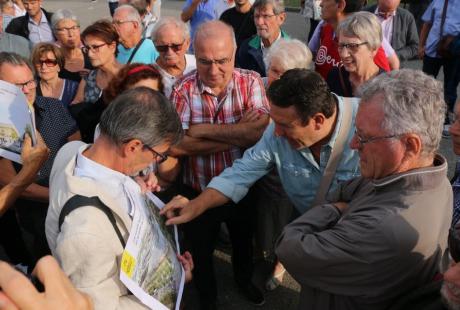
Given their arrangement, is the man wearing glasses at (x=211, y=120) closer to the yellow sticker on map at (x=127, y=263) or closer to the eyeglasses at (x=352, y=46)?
the eyeglasses at (x=352, y=46)

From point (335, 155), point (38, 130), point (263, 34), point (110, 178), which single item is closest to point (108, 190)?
point (110, 178)

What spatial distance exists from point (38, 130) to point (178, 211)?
46.7 inches

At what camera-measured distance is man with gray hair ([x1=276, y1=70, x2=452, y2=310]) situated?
151cm

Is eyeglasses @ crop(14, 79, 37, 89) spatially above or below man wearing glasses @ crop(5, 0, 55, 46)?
above

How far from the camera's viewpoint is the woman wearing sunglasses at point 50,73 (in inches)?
144

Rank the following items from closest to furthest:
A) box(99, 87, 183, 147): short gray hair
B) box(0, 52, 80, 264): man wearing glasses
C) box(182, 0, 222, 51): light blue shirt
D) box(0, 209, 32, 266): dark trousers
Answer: box(99, 87, 183, 147): short gray hair, box(0, 52, 80, 264): man wearing glasses, box(0, 209, 32, 266): dark trousers, box(182, 0, 222, 51): light blue shirt

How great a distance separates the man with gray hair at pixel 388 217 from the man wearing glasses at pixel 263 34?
104 inches

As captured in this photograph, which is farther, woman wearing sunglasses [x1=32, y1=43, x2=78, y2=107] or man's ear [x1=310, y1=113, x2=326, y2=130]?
woman wearing sunglasses [x1=32, y1=43, x2=78, y2=107]

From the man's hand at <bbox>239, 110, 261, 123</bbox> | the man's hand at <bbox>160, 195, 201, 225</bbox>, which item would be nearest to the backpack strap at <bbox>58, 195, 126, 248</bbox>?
the man's hand at <bbox>160, 195, 201, 225</bbox>

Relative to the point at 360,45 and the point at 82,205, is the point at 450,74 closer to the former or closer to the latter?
the point at 360,45

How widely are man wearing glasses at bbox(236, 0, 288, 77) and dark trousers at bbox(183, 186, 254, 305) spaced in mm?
1686

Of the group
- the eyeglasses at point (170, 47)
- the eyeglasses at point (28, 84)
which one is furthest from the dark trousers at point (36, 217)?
the eyeglasses at point (170, 47)

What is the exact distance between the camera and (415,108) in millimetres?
1576

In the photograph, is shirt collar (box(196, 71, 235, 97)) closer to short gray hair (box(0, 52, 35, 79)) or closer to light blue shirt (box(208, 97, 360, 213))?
light blue shirt (box(208, 97, 360, 213))
